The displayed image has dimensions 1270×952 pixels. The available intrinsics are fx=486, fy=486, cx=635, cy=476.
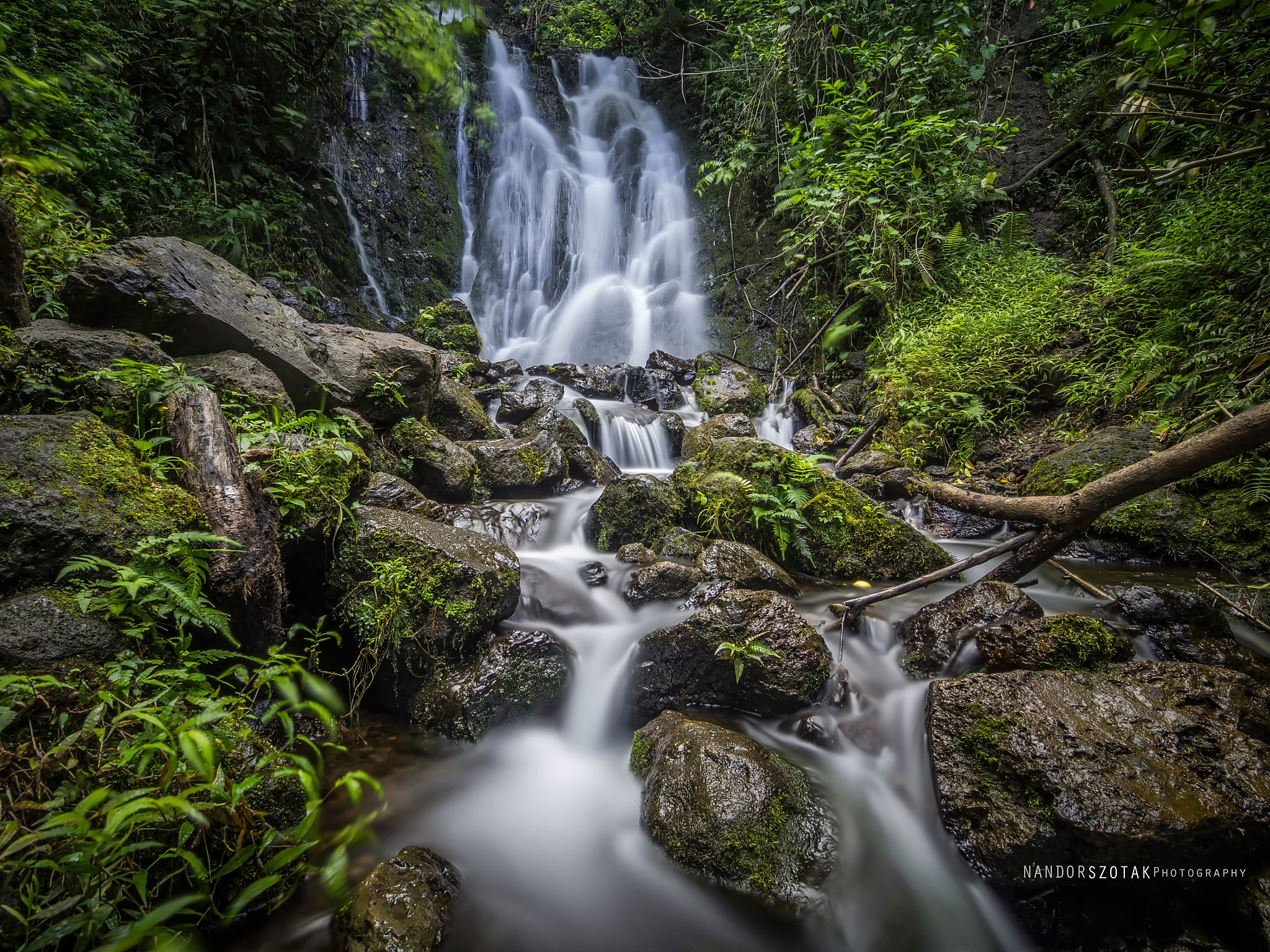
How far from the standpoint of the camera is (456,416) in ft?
21.0

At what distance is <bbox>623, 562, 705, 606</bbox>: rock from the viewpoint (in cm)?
410

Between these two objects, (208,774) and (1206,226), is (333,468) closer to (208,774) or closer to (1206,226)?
(208,774)

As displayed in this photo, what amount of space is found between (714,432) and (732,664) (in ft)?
13.4

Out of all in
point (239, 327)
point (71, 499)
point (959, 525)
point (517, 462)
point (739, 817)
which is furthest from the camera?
point (517, 462)

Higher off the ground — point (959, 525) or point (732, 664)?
point (959, 525)

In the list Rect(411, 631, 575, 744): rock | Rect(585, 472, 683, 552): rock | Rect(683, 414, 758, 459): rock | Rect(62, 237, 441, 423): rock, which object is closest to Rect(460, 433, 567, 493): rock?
Rect(62, 237, 441, 423): rock

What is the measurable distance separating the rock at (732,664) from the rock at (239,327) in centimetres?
378

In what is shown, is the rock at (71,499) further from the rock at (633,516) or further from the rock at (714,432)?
the rock at (714,432)

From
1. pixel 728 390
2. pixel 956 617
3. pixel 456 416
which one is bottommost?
pixel 956 617

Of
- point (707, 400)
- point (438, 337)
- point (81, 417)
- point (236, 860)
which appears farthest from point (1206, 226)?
point (438, 337)

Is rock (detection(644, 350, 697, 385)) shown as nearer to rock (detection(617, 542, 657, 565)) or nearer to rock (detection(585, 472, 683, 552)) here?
rock (detection(585, 472, 683, 552))

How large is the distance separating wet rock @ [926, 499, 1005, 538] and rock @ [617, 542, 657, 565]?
3.27m

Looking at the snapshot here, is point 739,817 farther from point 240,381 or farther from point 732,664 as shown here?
point 240,381

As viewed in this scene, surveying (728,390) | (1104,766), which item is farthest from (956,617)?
(728,390)
